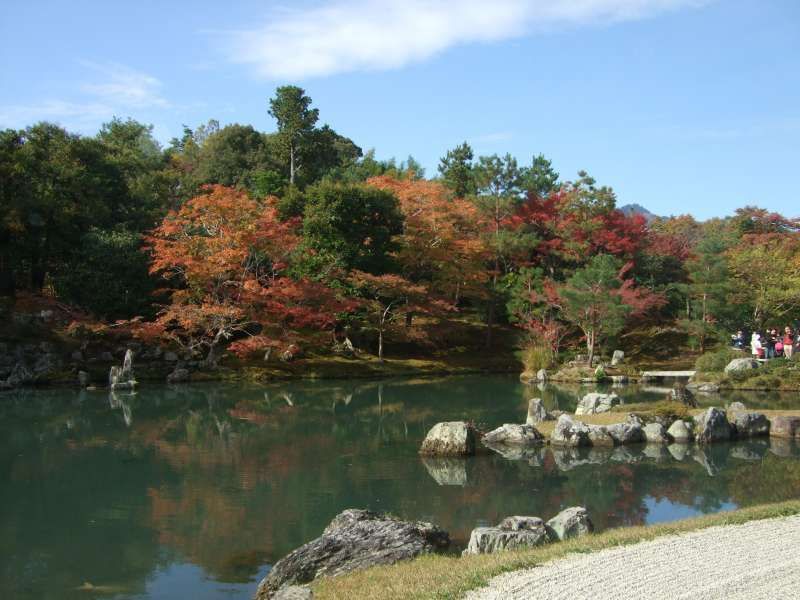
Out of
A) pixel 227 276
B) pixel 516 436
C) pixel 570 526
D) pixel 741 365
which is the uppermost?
pixel 227 276

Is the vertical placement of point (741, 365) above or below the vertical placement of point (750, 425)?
above

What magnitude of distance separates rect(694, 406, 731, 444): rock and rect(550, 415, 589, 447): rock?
224 cm

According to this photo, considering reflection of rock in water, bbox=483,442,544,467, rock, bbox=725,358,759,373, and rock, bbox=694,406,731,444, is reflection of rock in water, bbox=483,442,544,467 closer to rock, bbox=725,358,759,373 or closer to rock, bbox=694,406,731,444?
rock, bbox=694,406,731,444

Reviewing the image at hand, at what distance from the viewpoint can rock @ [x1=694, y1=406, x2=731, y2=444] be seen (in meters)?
14.3

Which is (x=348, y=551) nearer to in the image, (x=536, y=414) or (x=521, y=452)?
(x=521, y=452)

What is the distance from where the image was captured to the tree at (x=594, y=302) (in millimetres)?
26641

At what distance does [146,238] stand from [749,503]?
64.5 feet

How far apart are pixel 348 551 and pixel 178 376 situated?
17.9m

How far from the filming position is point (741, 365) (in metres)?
23.0

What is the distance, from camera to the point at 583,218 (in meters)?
31.6

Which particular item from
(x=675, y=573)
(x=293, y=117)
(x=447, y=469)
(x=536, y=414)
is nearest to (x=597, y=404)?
(x=536, y=414)

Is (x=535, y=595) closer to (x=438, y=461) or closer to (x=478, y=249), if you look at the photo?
(x=438, y=461)

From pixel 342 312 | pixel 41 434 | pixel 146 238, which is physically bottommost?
pixel 41 434

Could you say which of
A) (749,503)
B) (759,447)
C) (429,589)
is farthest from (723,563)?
(759,447)
